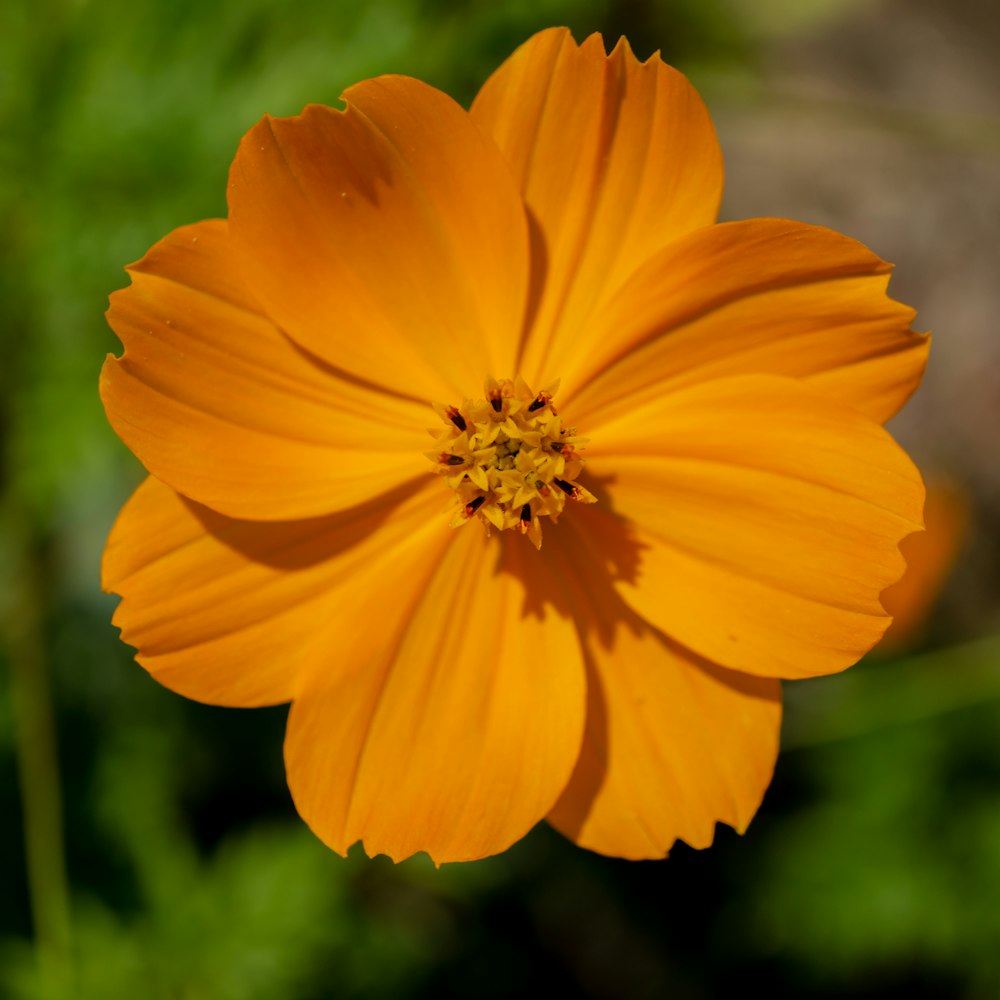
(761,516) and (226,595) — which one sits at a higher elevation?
(761,516)

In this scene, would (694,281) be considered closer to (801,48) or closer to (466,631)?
(466,631)

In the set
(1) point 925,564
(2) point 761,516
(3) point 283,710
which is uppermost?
(1) point 925,564

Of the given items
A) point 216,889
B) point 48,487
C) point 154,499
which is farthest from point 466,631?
point 216,889

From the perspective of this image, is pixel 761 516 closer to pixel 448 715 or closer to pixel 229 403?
pixel 448 715

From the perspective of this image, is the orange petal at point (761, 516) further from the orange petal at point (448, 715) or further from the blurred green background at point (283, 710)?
the blurred green background at point (283, 710)

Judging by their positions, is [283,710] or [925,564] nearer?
[283,710]

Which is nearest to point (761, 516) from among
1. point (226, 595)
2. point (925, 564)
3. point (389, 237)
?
point (389, 237)

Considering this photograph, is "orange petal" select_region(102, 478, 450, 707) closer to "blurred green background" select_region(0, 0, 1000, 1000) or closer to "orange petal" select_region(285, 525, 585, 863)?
"orange petal" select_region(285, 525, 585, 863)
